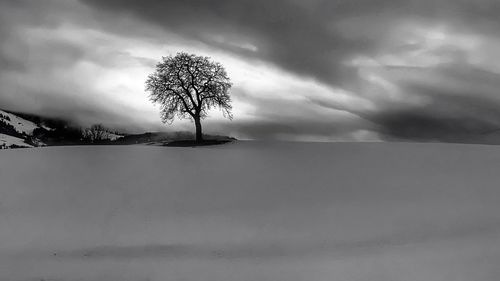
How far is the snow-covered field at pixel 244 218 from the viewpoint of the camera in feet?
54.4

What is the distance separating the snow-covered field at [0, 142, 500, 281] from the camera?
16.6m

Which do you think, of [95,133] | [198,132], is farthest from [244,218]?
[95,133]

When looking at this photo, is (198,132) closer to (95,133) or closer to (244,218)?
(244,218)

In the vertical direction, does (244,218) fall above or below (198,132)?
below

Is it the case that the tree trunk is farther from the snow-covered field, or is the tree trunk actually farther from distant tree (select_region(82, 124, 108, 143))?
distant tree (select_region(82, 124, 108, 143))

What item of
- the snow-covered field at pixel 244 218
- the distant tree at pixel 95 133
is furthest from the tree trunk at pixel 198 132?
the distant tree at pixel 95 133

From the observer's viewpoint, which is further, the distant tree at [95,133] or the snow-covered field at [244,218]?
the distant tree at [95,133]

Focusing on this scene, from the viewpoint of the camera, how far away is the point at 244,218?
2091cm

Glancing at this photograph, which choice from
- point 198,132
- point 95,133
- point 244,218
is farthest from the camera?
point 95,133

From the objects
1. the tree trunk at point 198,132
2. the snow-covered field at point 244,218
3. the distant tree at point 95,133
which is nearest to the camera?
the snow-covered field at point 244,218

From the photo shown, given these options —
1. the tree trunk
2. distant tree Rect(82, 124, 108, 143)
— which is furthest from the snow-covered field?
distant tree Rect(82, 124, 108, 143)

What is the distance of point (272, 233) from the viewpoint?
19.3m

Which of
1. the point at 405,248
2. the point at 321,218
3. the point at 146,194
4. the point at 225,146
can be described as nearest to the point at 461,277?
the point at 405,248

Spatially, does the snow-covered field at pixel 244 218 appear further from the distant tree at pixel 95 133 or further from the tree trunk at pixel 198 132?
the distant tree at pixel 95 133
